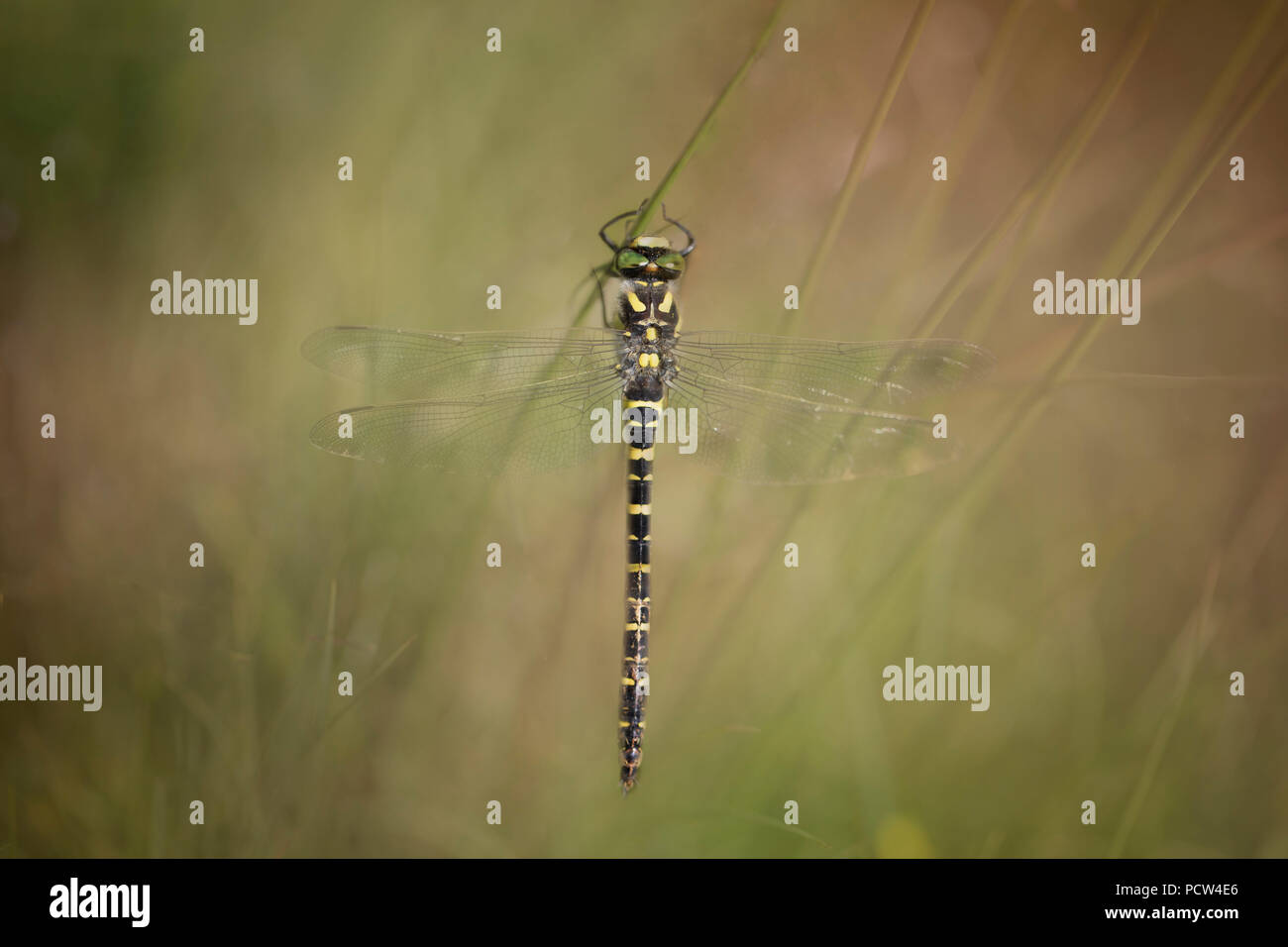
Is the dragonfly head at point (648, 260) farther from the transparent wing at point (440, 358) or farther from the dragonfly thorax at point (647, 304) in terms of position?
the transparent wing at point (440, 358)

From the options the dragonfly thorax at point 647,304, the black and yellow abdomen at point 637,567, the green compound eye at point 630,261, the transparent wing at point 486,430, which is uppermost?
the green compound eye at point 630,261

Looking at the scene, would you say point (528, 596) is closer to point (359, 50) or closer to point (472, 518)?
point (472, 518)

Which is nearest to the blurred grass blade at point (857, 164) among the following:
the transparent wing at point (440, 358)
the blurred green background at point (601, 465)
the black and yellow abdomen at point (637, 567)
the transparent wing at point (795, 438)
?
the blurred green background at point (601, 465)

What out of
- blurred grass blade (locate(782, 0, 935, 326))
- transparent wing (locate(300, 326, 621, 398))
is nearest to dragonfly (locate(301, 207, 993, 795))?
transparent wing (locate(300, 326, 621, 398))

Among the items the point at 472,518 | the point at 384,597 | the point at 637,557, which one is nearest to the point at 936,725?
the point at 637,557

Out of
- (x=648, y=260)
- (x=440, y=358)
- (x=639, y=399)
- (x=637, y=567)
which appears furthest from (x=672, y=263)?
(x=637, y=567)

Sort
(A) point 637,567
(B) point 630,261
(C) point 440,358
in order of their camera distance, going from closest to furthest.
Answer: (C) point 440,358 → (B) point 630,261 → (A) point 637,567

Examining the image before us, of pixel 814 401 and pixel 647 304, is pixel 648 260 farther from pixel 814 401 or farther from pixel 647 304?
pixel 814 401
